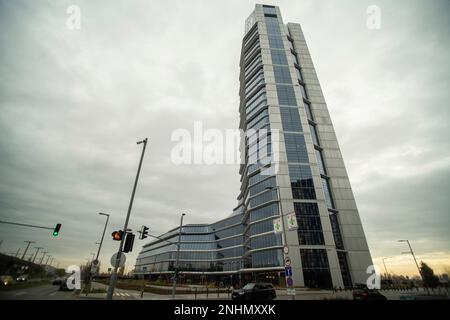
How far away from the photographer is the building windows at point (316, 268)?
4281 cm

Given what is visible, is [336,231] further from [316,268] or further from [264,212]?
[264,212]

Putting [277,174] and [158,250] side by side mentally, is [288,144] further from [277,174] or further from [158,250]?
[158,250]

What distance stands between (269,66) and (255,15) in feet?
106

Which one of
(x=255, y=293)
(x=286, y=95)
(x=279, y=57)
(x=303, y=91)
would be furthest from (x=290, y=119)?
(x=255, y=293)

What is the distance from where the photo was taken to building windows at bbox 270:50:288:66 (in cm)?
7010

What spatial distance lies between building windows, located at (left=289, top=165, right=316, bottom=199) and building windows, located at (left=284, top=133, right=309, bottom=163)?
A: 8.13 feet

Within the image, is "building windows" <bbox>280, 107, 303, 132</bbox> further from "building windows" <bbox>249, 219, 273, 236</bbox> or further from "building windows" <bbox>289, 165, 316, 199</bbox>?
"building windows" <bbox>249, 219, 273, 236</bbox>

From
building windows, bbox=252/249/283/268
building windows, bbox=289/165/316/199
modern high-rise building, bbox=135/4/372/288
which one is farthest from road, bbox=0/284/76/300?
building windows, bbox=289/165/316/199

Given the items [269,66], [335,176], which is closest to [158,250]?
[335,176]

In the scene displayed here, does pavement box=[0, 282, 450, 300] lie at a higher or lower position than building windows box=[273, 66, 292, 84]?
lower

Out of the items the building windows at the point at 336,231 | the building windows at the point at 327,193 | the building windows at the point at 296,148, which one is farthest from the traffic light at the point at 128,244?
the building windows at the point at 336,231

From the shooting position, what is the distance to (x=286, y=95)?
64.3 m

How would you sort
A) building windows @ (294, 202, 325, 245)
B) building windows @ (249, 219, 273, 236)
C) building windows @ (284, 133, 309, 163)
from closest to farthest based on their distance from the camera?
building windows @ (294, 202, 325, 245) < building windows @ (249, 219, 273, 236) < building windows @ (284, 133, 309, 163)
